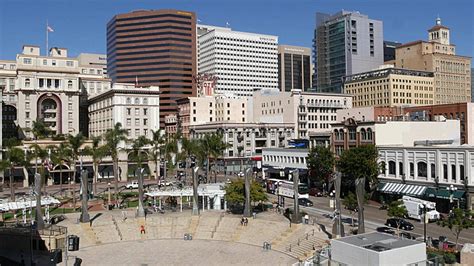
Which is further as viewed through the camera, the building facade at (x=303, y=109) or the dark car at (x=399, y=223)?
the building facade at (x=303, y=109)

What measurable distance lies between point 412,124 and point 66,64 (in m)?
93.2

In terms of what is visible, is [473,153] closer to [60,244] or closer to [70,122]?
[60,244]

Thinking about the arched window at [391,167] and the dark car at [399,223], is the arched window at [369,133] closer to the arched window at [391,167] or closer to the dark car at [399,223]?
the arched window at [391,167]

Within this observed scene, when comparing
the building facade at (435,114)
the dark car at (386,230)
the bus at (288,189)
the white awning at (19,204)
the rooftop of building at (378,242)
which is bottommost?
the dark car at (386,230)

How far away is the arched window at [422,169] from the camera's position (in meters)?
73.9

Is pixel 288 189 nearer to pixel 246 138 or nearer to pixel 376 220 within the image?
pixel 376 220

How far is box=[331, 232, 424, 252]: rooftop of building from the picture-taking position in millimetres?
35375

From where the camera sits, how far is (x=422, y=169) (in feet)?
245

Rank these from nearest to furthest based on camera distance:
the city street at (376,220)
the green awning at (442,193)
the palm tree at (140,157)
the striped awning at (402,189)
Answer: the city street at (376,220)
the palm tree at (140,157)
the green awning at (442,193)
the striped awning at (402,189)

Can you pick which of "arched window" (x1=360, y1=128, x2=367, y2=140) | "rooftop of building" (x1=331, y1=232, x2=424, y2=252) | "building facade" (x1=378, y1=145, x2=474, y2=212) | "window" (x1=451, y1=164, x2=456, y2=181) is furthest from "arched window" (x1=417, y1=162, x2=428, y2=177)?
"rooftop of building" (x1=331, y1=232, x2=424, y2=252)

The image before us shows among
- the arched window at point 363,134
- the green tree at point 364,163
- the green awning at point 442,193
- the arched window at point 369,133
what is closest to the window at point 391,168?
the green tree at point 364,163

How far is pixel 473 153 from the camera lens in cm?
6631

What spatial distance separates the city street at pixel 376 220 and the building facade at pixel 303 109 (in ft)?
217

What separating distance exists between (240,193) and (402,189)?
26.6 m
